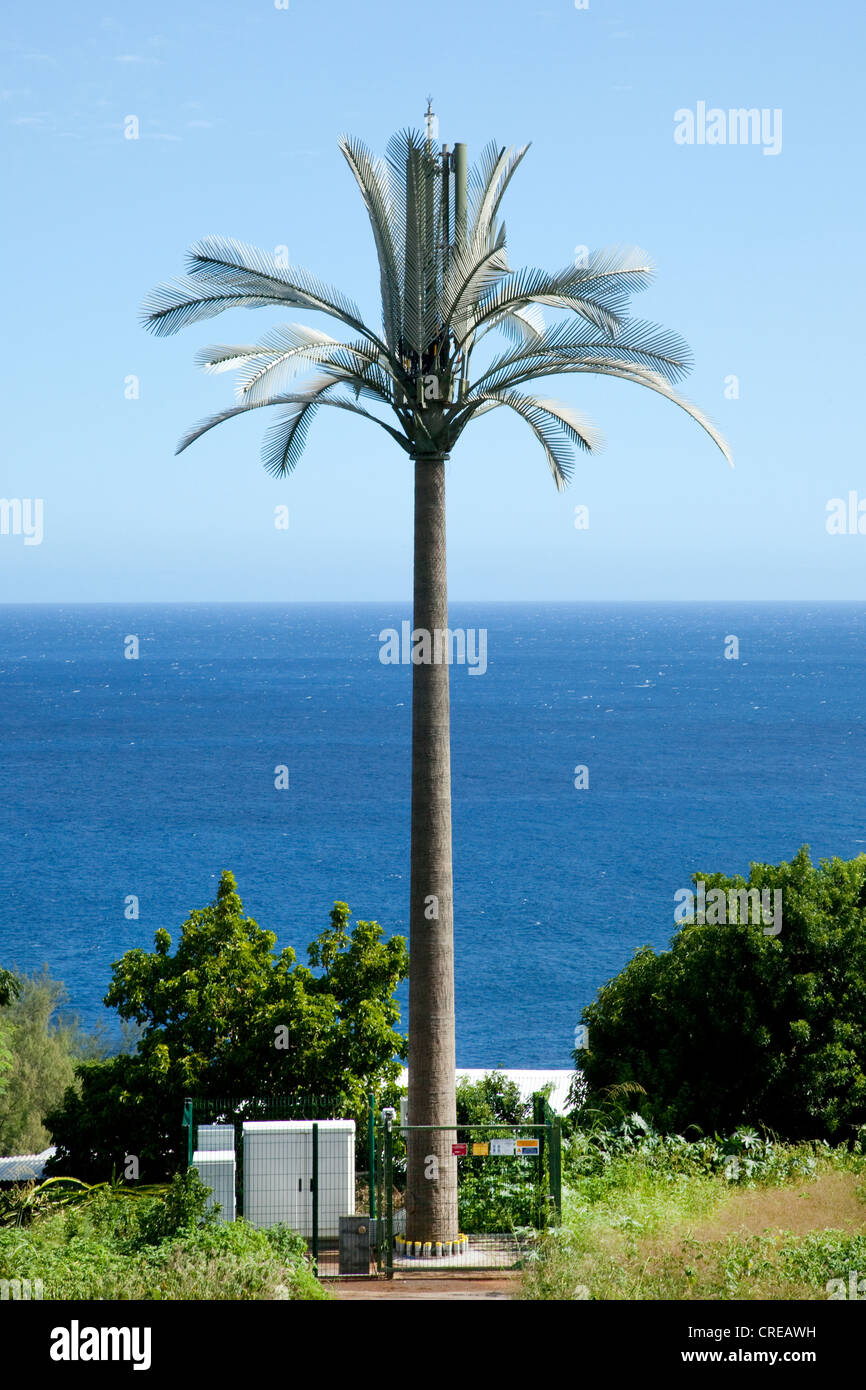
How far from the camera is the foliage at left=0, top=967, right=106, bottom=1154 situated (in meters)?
51.2

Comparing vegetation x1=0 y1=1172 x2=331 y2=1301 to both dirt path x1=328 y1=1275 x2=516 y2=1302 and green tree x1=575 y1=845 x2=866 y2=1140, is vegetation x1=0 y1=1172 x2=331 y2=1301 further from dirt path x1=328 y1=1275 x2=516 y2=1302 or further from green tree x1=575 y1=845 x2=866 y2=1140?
green tree x1=575 y1=845 x2=866 y2=1140

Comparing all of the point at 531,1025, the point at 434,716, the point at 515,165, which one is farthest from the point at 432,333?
the point at 531,1025

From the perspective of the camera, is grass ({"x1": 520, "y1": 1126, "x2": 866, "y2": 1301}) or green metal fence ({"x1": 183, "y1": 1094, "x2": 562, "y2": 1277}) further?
green metal fence ({"x1": 183, "y1": 1094, "x2": 562, "y2": 1277})

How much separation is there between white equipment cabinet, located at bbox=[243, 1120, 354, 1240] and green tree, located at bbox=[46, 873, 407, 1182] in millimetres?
3998

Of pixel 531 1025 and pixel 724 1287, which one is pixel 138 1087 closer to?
pixel 724 1287

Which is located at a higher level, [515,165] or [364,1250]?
[515,165]

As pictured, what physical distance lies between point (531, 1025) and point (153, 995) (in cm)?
5774

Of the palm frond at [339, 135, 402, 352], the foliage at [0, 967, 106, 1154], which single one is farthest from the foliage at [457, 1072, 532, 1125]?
the foliage at [0, 967, 106, 1154]

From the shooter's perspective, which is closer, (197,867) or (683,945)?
(683,945)

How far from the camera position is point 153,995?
22.8 m

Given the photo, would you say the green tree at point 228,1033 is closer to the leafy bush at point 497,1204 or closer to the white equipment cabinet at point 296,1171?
the white equipment cabinet at point 296,1171
